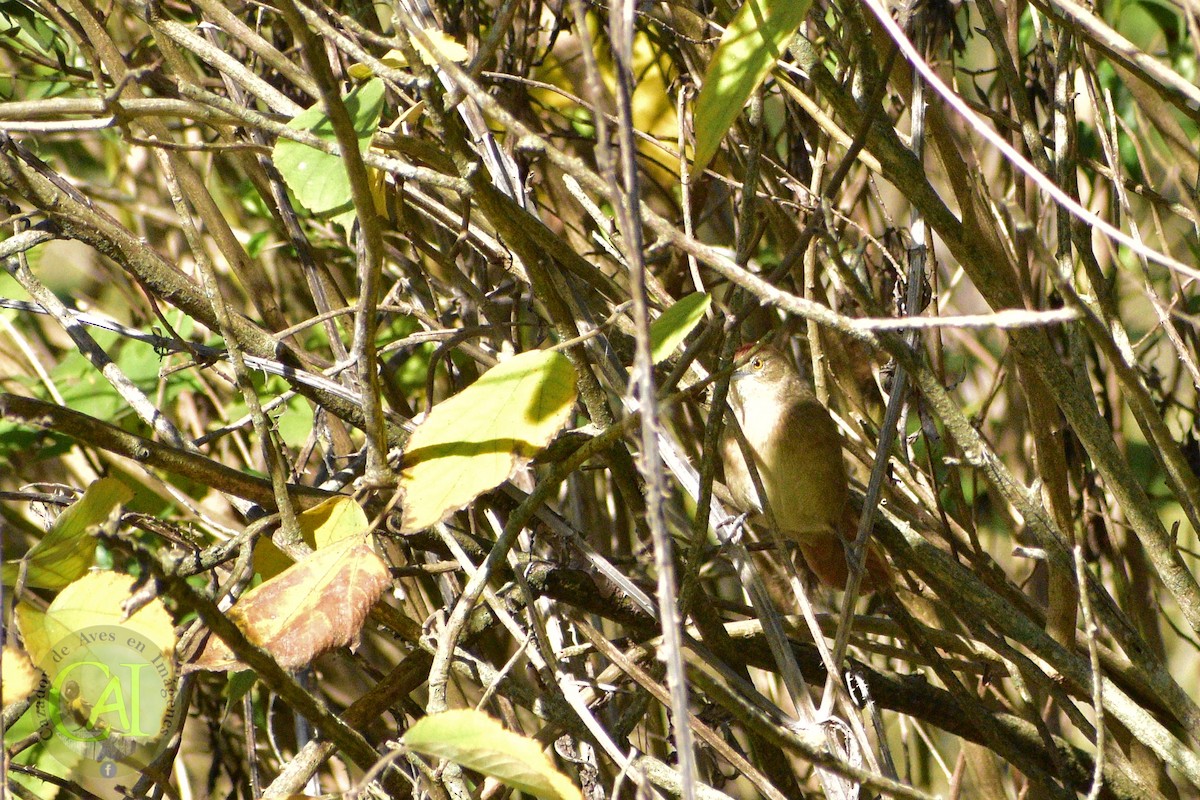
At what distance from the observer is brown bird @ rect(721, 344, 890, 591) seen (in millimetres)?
2084

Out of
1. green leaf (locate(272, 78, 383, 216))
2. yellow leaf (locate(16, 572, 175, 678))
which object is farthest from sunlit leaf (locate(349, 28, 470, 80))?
yellow leaf (locate(16, 572, 175, 678))

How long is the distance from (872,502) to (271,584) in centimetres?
77

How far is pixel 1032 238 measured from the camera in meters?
0.83

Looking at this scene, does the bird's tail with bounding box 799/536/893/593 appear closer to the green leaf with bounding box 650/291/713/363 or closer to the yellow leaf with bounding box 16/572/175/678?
the green leaf with bounding box 650/291/713/363

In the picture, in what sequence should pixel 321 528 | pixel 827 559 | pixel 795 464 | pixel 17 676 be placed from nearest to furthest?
pixel 17 676
pixel 321 528
pixel 795 464
pixel 827 559

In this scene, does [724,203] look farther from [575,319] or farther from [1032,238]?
[1032,238]

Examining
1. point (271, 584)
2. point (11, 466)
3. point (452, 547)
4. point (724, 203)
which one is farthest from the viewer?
point (11, 466)

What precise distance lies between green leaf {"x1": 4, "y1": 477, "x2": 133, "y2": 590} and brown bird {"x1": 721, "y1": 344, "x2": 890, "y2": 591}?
1.19 m

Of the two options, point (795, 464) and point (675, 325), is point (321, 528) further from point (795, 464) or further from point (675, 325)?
point (795, 464)

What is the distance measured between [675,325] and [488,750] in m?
0.44

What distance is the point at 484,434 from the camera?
1091 millimetres

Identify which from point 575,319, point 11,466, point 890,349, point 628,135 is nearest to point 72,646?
point 575,319

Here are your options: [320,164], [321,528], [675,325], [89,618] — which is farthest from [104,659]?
[675,325]

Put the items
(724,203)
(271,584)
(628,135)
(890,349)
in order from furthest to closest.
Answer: (724,203), (890,349), (271,584), (628,135)
